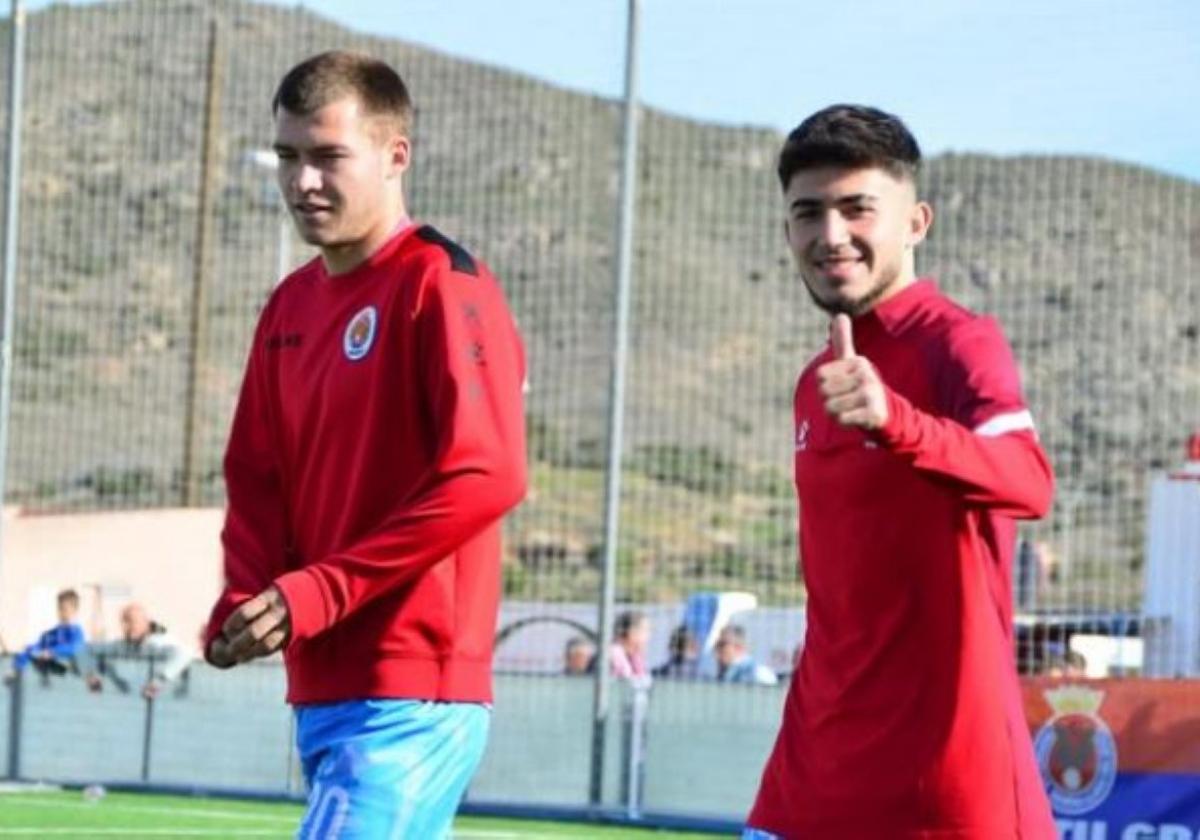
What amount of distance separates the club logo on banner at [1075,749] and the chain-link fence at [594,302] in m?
1.66

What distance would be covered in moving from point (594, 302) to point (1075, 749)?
5.94m

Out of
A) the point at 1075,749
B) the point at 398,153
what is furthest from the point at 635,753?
the point at 398,153

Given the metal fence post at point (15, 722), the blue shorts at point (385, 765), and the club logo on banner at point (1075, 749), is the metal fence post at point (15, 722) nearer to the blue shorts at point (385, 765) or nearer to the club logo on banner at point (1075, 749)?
the club logo on banner at point (1075, 749)

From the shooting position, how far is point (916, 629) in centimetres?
490

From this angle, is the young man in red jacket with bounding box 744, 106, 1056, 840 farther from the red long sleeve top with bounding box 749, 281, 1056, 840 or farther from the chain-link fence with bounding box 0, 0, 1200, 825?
the chain-link fence with bounding box 0, 0, 1200, 825

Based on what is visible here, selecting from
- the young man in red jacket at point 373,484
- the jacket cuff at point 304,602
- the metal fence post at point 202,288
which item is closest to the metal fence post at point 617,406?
the metal fence post at point 202,288

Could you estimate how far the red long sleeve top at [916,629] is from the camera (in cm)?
486

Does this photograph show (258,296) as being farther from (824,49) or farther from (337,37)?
(824,49)

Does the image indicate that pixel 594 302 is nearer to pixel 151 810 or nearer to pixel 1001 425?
pixel 151 810

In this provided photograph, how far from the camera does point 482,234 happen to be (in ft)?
62.3

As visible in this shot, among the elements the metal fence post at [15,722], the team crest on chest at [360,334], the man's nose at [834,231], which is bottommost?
the metal fence post at [15,722]

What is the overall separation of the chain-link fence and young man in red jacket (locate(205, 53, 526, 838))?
355 inches

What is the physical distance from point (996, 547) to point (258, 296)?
18.0 metres

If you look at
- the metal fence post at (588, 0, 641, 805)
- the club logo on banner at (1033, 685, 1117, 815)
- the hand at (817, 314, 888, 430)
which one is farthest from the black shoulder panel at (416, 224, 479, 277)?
the metal fence post at (588, 0, 641, 805)
